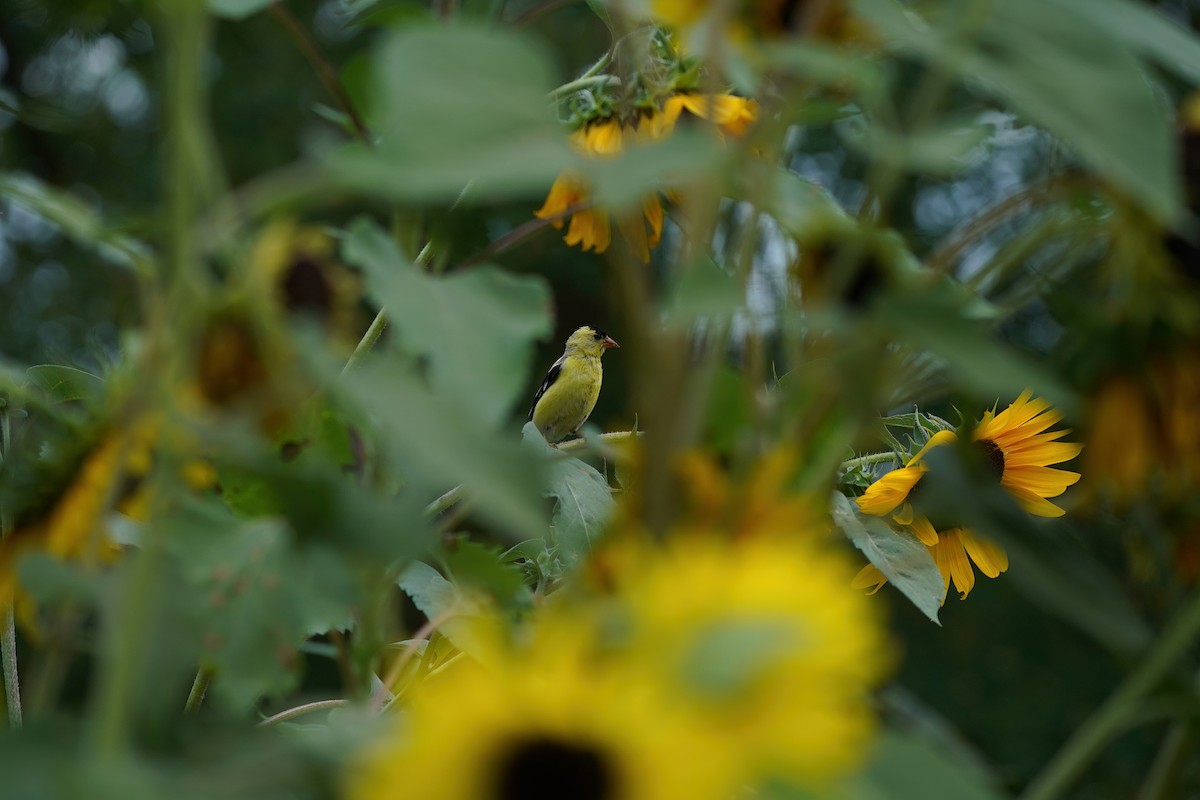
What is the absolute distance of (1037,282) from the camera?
12.4 inches

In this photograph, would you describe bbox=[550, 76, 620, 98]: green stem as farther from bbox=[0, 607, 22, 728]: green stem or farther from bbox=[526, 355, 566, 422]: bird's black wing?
bbox=[526, 355, 566, 422]: bird's black wing

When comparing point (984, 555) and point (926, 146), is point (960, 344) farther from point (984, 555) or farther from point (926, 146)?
point (984, 555)

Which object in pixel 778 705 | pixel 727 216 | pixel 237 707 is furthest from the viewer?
Answer: pixel 727 216

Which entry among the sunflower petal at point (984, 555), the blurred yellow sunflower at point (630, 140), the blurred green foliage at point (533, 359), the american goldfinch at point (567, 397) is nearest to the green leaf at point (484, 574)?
the blurred green foliage at point (533, 359)

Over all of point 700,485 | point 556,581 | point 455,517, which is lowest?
point 556,581

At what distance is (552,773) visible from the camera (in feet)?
0.74

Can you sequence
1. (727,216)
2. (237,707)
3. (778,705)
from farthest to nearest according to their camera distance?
(727,216), (237,707), (778,705)

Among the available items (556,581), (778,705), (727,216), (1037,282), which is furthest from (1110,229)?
(556,581)

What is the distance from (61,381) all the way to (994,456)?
355mm

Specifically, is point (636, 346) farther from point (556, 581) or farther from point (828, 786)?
point (556, 581)

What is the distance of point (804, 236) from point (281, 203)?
0.11 meters

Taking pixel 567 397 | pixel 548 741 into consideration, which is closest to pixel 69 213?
pixel 548 741

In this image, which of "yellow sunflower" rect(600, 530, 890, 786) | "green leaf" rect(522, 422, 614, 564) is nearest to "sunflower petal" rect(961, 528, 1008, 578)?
"green leaf" rect(522, 422, 614, 564)

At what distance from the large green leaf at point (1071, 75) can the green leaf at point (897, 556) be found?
0.81 ft
